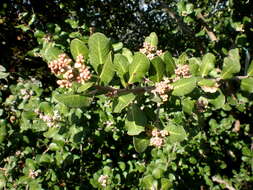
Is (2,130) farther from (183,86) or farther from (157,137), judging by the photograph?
(183,86)

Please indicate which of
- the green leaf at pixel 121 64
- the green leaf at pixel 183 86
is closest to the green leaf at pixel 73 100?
the green leaf at pixel 121 64

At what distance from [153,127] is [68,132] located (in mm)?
817

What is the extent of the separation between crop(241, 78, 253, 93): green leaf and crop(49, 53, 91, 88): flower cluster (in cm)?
90

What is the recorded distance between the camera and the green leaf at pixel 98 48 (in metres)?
1.33

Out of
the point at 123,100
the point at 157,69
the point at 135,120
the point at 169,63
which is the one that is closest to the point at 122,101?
the point at 123,100

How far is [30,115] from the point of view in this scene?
2330 mm

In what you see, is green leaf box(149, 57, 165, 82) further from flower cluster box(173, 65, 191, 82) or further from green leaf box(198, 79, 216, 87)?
green leaf box(198, 79, 216, 87)

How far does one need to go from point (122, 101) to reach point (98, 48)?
0.90 ft

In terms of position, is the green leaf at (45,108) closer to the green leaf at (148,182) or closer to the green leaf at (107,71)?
the green leaf at (148,182)

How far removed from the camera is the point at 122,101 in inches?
52.4

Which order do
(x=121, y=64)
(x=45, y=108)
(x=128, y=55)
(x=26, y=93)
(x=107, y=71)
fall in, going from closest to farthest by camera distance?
(x=107, y=71)
(x=121, y=64)
(x=128, y=55)
(x=45, y=108)
(x=26, y=93)

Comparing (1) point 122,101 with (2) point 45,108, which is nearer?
(1) point 122,101

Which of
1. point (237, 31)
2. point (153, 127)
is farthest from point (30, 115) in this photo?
point (237, 31)

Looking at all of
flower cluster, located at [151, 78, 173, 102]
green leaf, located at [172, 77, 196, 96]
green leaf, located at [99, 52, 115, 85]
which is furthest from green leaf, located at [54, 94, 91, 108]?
green leaf, located at [172, 77, 196, 96]
